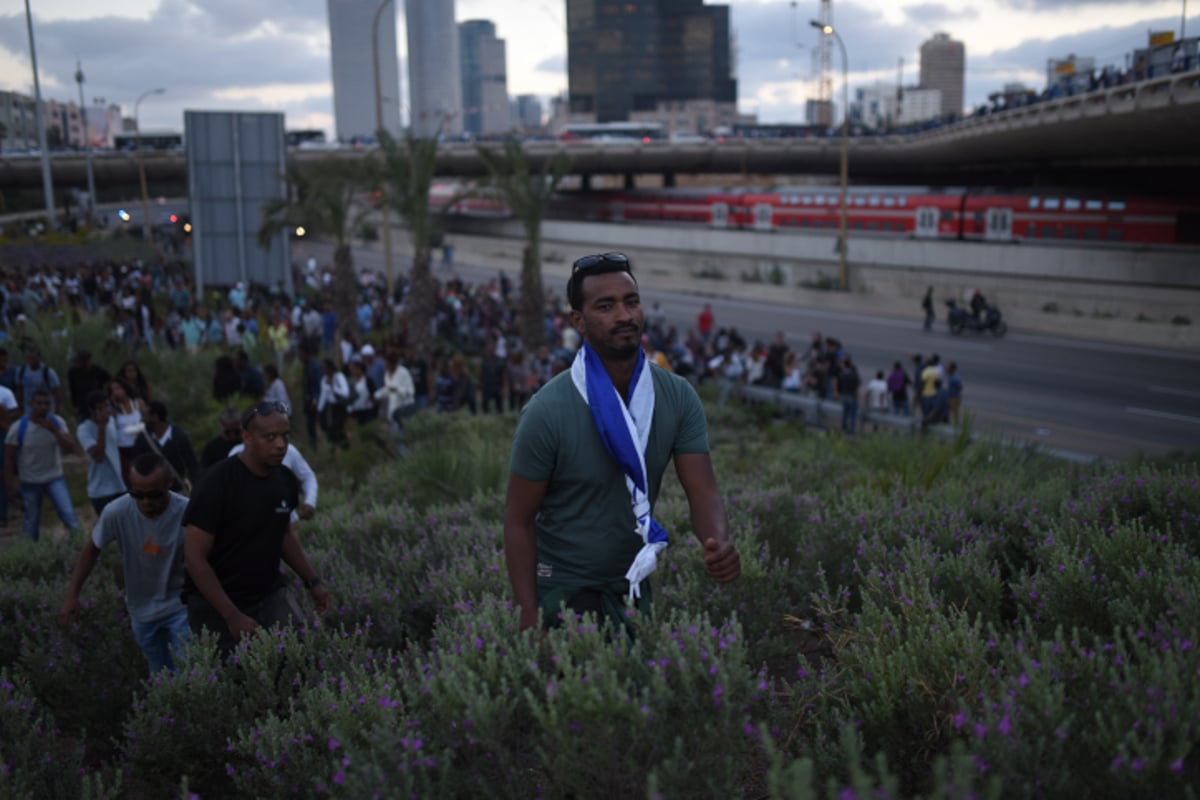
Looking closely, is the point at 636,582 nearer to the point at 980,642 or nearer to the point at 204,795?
the point at 980,642

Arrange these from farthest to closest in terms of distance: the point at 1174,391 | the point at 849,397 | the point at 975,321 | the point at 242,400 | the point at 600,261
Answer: the point at 975,321 < the point at 1174,391 < the point at 849,397 < the point at 242,400 < the point at 600,261

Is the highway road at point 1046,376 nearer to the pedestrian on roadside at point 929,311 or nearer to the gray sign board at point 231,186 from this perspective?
the pedestrian on roadside at point 929,311

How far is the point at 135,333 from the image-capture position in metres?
19.8

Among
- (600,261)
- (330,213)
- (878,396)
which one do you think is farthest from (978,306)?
(600,261)

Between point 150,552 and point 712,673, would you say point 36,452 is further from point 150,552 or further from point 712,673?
point 712,673

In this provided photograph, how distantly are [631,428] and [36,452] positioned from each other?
7905 millimetres

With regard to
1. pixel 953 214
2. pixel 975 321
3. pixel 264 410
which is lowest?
pixel 975 321

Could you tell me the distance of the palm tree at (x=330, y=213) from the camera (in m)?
28.6

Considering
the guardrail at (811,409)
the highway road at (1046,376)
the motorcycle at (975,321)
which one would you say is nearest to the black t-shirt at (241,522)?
the highway road at (1046,376)

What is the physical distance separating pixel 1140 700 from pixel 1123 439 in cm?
1804

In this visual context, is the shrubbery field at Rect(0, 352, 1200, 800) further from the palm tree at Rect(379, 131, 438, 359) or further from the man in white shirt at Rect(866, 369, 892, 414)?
the palm tree at Rect(379, 131, 438, 359)

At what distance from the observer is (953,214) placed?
4047 centimetres

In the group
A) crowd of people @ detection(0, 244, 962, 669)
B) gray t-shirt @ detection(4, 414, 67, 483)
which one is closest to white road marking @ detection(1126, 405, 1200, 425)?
crowd of people @ detection(0, 244, 962, 669)

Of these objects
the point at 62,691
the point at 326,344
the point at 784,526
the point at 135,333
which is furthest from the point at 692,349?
the point at 62,691
